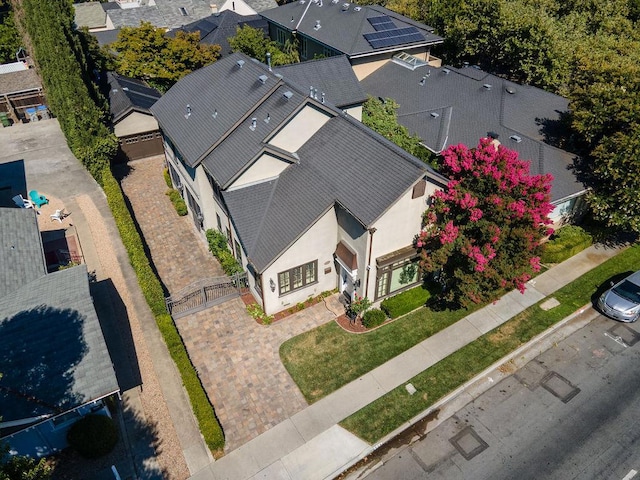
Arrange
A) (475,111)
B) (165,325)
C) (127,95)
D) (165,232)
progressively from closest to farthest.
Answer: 1. (165,325)
2. (165,232)
3. (475,111)
4. (127,95)

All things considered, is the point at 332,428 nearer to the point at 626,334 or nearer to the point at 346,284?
the point at 346,284

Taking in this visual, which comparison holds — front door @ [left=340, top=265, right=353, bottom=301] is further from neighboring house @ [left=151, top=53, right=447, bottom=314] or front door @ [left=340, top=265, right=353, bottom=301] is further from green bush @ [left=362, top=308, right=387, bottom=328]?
green bush @ [left=362, top=308, right=387, bottom=328]

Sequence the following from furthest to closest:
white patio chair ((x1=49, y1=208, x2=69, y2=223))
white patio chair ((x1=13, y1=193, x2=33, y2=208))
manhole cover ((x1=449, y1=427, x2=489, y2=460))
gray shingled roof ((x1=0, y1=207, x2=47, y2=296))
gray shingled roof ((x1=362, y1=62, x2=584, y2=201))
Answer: white patio chair ((x1=13, y1=193, x2=33, y2=208)) → white patio chair ((x1=49, y1=208, x2=69, y2=223)) → gray shingled roof ((x1=362, y1=62, x2=584, y2=201)) → gray shingled roof ((x1=0, y1=207, x2=47, y2=296)) → manhole cover ((x1=449, y1=427, x2=489, y2=460))

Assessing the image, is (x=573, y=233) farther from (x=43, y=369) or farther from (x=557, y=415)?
(x=43, y=369)

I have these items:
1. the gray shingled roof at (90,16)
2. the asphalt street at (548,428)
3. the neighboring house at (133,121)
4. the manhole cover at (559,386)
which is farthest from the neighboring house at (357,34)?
the gray shingled roof at (90,16)

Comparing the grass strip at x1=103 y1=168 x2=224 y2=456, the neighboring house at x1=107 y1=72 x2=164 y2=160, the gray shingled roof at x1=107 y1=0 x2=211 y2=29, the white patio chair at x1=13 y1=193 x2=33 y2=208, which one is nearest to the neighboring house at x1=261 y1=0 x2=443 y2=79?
the neighboring house at x1=107 y1=72 x2=164 y2=160

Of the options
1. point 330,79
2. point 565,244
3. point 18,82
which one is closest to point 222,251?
point 330,79
